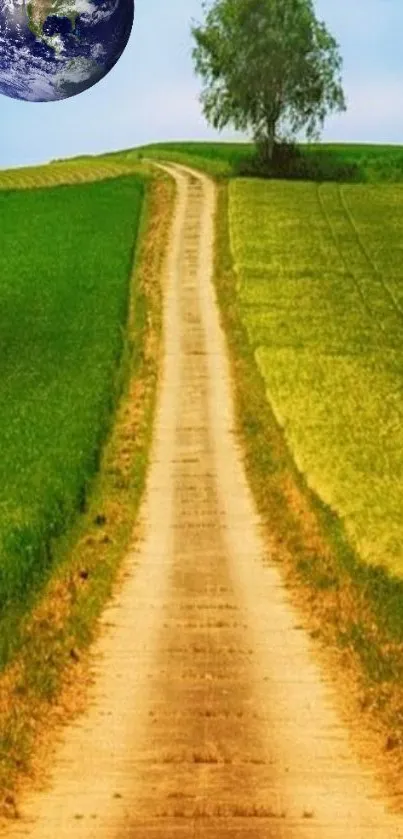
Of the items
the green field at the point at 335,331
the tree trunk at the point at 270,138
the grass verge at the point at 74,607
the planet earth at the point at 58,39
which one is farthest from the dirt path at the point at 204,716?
the tree trunk at the point at 270,138

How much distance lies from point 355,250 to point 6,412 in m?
32.4

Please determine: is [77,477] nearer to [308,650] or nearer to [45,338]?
[308,650]

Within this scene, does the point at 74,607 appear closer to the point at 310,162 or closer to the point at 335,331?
the point at 335,331

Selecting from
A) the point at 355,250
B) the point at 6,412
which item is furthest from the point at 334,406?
the point at 355,250

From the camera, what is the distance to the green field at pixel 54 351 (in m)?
25.0

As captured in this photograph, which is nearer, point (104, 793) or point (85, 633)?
point (104, 793)

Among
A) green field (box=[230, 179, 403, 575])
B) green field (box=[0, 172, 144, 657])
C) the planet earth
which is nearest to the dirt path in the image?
green field (box=[0, 172, 144, 657])

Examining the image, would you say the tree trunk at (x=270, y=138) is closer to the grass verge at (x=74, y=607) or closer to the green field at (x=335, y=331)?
the green field at (x=335, y=331)

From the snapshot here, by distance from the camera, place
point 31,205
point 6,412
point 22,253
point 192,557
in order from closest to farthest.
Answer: point 192,557 < point 6,412 < point 22,253 < point 31,205

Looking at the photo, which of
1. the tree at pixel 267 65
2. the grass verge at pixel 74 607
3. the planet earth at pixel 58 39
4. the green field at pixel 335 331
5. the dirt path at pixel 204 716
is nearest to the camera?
the dirt path at pixel 204 716

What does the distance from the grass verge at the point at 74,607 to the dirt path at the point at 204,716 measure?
28 cm

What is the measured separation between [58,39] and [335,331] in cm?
1245

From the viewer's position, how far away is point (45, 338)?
45.5 m

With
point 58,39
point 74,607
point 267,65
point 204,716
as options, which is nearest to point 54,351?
point 58,39
